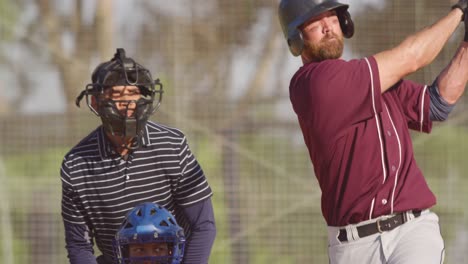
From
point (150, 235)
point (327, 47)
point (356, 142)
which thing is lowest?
point (150, 235)

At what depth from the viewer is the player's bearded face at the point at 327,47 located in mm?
5250

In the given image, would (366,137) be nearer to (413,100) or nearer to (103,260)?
(413,100)

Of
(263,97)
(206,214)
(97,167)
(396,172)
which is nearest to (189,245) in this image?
(206,214)

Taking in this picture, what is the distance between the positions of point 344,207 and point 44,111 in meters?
4.79

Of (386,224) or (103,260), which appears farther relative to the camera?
(103,260)

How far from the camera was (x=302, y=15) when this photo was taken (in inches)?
209

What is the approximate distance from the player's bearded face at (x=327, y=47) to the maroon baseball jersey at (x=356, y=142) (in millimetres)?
68

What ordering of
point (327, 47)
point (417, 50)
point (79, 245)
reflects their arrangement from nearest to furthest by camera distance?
1. point (417, 50)
2. point (327, 47)
3. point (79, 245)

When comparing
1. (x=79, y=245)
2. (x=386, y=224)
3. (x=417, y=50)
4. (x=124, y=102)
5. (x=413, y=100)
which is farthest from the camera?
(x=79, y=245)

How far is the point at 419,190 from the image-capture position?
5141 mm

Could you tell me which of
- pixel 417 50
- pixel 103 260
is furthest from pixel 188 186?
pixel 417 50

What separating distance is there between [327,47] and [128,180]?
1128 millimetres

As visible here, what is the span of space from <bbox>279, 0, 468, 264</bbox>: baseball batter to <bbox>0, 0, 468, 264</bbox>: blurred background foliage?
13.3 feet

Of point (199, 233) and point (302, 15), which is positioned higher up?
point (302, 15)
